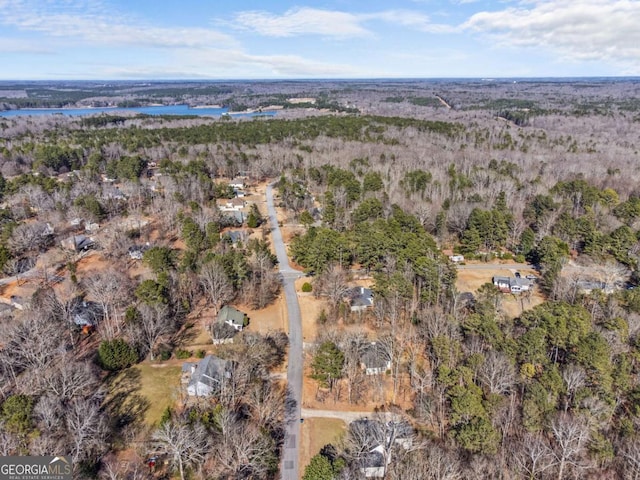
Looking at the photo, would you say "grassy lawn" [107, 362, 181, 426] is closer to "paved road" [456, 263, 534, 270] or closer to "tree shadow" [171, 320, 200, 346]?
"tree shadow" [171, 320, 200, 346]

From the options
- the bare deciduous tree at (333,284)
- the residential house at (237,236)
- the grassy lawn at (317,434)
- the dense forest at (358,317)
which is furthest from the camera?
the residential house at (237,236)

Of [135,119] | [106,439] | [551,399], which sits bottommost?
[106,439]

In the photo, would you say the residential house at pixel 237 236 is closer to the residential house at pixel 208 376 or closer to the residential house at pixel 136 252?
the residential house at pixel 136 252

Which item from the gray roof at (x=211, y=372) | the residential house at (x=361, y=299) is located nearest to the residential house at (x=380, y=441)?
the gray roof at (x=211, y=372)

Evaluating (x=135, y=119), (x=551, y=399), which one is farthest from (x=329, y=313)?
(x=135, y=119)

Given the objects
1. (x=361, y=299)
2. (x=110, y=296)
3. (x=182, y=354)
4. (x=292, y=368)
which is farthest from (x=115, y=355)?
(x=361, y=299)

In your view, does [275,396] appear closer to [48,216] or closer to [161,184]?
[48,216]

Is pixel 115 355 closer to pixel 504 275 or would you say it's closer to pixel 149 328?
pixel 149 328

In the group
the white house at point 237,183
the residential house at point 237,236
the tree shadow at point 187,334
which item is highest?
the white house at point 237,183
